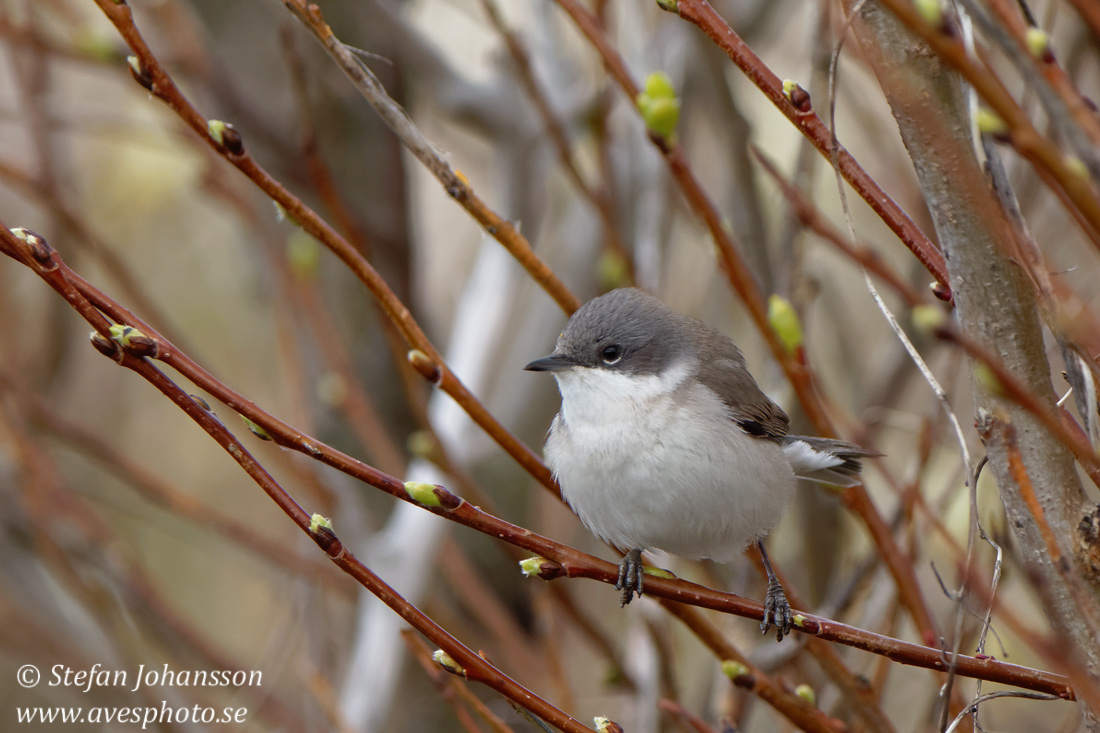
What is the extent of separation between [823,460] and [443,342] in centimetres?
250

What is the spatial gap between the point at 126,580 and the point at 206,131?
217 cm

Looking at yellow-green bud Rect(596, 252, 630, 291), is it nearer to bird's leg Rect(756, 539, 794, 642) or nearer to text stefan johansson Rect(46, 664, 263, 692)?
bird's leg Rect(756, 539, 794, 642)

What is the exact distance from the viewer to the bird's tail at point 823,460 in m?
2.51

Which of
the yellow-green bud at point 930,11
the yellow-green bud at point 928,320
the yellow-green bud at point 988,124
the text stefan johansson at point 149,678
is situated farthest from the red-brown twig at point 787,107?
the text stefan johansson at point 149,678

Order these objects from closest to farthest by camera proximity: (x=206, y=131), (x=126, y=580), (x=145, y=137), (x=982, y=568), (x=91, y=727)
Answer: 1. (x=206, y=131)
2. (x=982, y=568)
3. (x=126, y=580)
4. (x=145, y=137)
5. (x=91, y=727)

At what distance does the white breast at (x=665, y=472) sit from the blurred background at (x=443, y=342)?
0.96 feet

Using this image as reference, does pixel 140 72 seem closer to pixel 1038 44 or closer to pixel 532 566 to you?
pixel 532 566

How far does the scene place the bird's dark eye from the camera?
8.63 ft

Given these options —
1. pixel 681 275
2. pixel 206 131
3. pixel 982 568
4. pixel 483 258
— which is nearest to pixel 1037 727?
pixel 982 568

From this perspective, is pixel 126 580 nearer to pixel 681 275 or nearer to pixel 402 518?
pixel 402 518

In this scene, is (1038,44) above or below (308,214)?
below

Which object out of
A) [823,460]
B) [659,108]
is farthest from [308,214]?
[823,460]

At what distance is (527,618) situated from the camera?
4465 millimetres

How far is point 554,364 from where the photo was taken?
255cm
